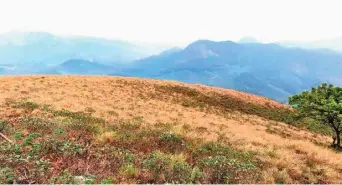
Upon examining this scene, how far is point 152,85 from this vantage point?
A: 5309cm

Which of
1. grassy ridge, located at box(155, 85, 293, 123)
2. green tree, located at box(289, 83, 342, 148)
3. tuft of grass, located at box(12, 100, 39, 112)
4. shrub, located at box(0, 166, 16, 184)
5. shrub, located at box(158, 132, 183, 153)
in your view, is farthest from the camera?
grassy ridge, located at box(155, 85, 293, 123)

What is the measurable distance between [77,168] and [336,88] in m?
21.8

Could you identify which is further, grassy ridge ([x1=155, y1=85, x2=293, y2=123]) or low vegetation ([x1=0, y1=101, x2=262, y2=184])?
grassy ridge ([x1=155, y1=85, x2=293, y2=123])

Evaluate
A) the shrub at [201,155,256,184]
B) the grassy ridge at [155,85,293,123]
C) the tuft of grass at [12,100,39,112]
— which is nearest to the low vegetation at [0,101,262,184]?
the shrub at [201,155,256,184]

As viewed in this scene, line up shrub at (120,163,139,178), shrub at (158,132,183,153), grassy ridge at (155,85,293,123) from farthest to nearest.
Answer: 1. grassy ridge at (155,85,293,123)
2. shrub at (158,132,183,153)
3. shrub at (120,163,139,178)

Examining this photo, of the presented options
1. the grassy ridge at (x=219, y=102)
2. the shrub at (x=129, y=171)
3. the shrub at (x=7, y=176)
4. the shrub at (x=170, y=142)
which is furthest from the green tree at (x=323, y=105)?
the shrub at (x=7, y=176)

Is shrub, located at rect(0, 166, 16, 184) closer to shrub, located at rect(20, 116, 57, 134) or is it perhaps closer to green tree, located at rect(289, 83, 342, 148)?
shrub, located at rect(20, 116, 57, 134)

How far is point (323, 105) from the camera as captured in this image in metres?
24.0

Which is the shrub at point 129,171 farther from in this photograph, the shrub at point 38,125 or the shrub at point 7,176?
the shrub at point 38,125

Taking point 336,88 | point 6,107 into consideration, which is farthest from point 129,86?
point 336,88

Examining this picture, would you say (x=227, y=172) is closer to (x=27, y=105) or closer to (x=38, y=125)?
(x=38, y=125)

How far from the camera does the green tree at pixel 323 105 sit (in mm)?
23328

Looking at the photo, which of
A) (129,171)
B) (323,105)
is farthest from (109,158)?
(323,105)

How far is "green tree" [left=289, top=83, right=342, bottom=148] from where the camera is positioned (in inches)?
918
